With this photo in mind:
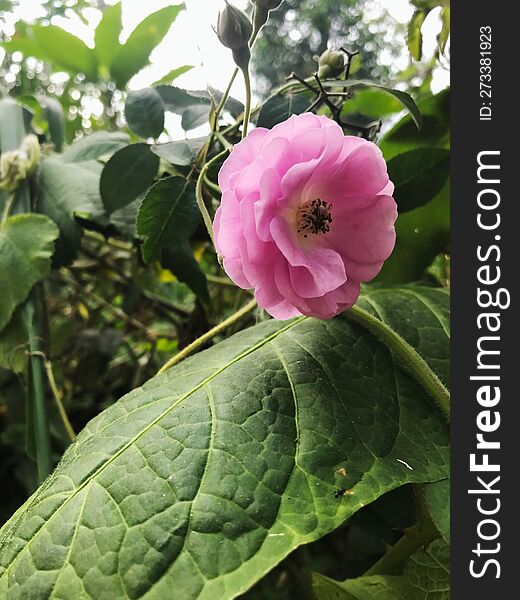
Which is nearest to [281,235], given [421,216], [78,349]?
[421,216]

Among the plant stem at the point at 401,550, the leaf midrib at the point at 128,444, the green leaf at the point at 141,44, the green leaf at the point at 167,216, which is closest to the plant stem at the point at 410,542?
the plant stem at the point at 401,550

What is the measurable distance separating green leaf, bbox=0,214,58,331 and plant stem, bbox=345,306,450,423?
0.86 ft

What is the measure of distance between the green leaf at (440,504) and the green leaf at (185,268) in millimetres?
256

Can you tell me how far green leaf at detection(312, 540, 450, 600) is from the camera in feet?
1.13

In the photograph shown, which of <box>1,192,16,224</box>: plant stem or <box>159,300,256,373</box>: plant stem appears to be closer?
<box>159,300,256,373</box>: plant stem

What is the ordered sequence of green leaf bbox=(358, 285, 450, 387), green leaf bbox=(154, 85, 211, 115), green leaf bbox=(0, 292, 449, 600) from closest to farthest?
1. green leaf bbox=(0, 292, 449, 600)
2. green leaf bbox=(358, 285, 450, 387)
3. green leaf bbox=(154, 85, 211, 115)

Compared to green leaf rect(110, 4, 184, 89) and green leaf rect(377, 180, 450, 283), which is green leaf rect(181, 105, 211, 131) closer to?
green leaf rect(377, 180, 450, 283)

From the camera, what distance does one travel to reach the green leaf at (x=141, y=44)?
70cm

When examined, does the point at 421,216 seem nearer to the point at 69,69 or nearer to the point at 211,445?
the point at 211,445

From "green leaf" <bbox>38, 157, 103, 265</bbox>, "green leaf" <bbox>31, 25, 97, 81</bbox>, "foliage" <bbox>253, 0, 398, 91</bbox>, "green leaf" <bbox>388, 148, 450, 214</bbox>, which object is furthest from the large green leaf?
"green leaf" <bbox>388, 148, 450, 214</bbox>

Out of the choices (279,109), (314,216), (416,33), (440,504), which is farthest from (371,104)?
(440,504)

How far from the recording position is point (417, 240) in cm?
51

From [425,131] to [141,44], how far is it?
0.39 metres

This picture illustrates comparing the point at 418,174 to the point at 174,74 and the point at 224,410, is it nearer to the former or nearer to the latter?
the point at 224,410
